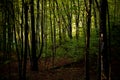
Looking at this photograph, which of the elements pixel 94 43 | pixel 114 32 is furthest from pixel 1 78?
pixel 114 32

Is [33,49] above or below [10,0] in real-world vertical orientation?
below

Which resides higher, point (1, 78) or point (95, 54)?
point (95, 54)

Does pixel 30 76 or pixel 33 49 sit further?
pixel 33 49

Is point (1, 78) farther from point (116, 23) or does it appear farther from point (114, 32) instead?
point (116, 23)

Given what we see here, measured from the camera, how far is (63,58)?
2195 centimetres

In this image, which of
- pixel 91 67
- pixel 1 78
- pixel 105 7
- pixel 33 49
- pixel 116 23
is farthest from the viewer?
pixel 116 23

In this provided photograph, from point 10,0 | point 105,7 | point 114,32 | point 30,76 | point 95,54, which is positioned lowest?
point 30,76

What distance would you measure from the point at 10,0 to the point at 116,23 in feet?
36.7

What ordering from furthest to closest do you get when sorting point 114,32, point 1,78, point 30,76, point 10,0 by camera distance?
1. point 114,32
2. point 30,76
3. point 1,78
4. point 10,0

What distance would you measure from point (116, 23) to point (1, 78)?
12.0 metres

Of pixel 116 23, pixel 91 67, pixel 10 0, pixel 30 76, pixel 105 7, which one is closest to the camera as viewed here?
pixel 105 7

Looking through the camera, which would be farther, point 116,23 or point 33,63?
point 116,23

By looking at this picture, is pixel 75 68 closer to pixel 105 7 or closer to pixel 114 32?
pixel 114 32

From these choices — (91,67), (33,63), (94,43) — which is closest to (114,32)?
(94,43)
